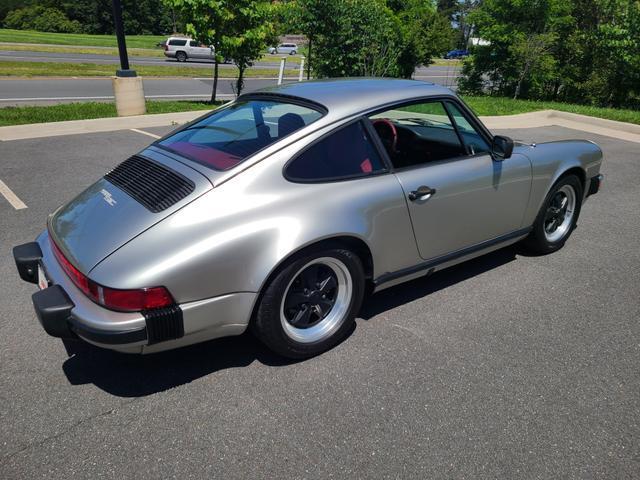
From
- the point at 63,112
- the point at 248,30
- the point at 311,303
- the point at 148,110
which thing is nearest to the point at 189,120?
the point at 148,110

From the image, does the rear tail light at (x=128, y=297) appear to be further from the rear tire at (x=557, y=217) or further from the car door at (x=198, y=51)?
the car door at (x=198, y=51)

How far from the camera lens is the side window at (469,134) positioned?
3.56m

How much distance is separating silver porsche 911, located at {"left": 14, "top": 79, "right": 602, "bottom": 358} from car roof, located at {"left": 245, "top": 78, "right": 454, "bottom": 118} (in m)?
0.01

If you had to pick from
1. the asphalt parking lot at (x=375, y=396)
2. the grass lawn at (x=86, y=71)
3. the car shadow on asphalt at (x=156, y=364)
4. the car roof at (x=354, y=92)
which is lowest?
the grass lawn at (x=86, y=71)

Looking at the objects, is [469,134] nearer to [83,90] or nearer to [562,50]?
[562,50]

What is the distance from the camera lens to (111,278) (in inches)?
92.1

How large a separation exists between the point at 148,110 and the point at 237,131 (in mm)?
9614

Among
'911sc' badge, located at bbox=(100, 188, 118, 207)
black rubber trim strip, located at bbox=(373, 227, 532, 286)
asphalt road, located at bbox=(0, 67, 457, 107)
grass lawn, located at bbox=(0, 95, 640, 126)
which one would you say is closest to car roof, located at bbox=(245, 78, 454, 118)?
black rubber trim strip, located at bbox=(373, 227, 532, 286)

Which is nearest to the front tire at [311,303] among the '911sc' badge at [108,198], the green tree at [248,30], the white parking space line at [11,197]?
the '911sc' badge at [108,198]

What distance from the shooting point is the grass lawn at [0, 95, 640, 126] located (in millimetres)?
10461

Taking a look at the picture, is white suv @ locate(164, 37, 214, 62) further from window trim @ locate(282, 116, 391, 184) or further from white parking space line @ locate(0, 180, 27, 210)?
window trim @ locate(282, 116, 391, 184)

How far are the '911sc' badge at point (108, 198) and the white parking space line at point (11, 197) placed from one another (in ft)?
9.81

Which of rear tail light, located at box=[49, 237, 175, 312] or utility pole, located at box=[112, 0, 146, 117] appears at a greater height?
rear tail light, located at box=[49, 237, 175, 312]

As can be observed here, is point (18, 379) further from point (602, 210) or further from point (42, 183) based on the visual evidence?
point (602, 210)
